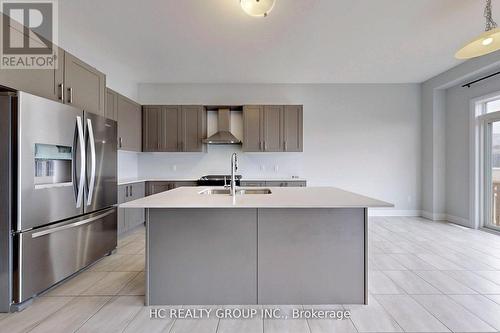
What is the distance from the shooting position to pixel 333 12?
2871 mm

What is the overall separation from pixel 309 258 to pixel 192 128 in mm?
3653

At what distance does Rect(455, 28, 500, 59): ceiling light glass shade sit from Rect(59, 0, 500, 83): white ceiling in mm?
695

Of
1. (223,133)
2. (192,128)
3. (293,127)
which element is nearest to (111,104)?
(192,128)

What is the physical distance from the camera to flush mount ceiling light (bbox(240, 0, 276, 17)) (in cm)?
233

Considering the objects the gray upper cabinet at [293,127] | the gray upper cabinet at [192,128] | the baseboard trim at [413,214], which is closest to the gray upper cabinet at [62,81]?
the gray upper cabinet at [192,128]

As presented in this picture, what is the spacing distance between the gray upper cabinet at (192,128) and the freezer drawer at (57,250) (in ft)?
7.40

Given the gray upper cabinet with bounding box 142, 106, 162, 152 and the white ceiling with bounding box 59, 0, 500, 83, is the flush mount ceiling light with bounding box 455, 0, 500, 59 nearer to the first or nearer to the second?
the white ceiling with bounding box 59, 0, 500, 83

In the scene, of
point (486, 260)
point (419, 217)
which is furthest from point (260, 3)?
point (419, 217)

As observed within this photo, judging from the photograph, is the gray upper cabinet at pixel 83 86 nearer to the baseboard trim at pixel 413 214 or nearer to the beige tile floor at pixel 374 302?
the beige tile floor at pixel 374 302

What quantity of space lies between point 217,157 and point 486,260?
443cm

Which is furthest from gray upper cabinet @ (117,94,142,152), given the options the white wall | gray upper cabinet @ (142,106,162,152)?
the white wall

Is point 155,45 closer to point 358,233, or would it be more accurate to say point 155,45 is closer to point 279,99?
point 279,99

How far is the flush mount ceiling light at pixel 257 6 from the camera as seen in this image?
2.33 m

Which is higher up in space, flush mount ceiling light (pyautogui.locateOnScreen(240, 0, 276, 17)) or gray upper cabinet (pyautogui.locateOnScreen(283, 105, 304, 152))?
flush mount ceiling light (pyautogui.locateOnScreen(240, 0, 276, 17))
